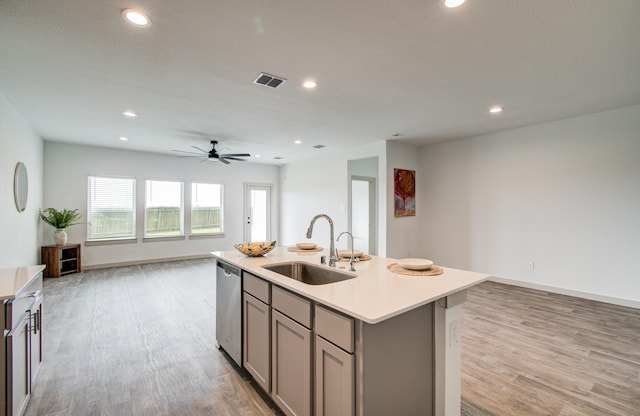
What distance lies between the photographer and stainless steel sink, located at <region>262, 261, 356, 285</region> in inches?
A: 85.0

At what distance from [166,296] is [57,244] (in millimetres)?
2850

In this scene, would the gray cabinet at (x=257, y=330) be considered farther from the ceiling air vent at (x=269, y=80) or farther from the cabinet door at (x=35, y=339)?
the ceiling air vent at (x=269, y=80)

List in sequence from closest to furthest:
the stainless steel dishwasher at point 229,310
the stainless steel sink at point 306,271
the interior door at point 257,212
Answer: the stainless steel sink at point 306,271, the stainless steel dishwasher at point 229,310, the interior door at point 257,212

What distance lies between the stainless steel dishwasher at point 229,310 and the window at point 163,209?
4.89 meters

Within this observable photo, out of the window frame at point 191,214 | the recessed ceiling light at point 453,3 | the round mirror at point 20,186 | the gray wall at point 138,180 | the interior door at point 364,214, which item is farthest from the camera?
the interior door at point 364,214

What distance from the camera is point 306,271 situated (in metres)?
2.38

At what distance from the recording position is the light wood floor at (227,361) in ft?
6.27

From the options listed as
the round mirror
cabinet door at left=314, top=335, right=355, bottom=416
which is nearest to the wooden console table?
the round mirror

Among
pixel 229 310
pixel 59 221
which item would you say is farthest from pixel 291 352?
pixel 59 221

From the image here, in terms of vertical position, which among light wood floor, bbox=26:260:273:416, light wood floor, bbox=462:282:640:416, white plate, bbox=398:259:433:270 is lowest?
light wood floor, bbox=26:260:273:416

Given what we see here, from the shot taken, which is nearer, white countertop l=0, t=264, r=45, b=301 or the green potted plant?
white countertop l=0, t=264, r=45, b=301

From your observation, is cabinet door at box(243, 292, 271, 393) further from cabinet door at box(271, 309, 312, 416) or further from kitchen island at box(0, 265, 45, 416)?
kitchen island at box(0, 265, 45, 416)

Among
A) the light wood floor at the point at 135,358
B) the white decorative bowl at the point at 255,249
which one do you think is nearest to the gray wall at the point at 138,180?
the light wood floor at the point at 135,358

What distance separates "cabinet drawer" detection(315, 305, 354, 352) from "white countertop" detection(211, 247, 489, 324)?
63 millimetres
